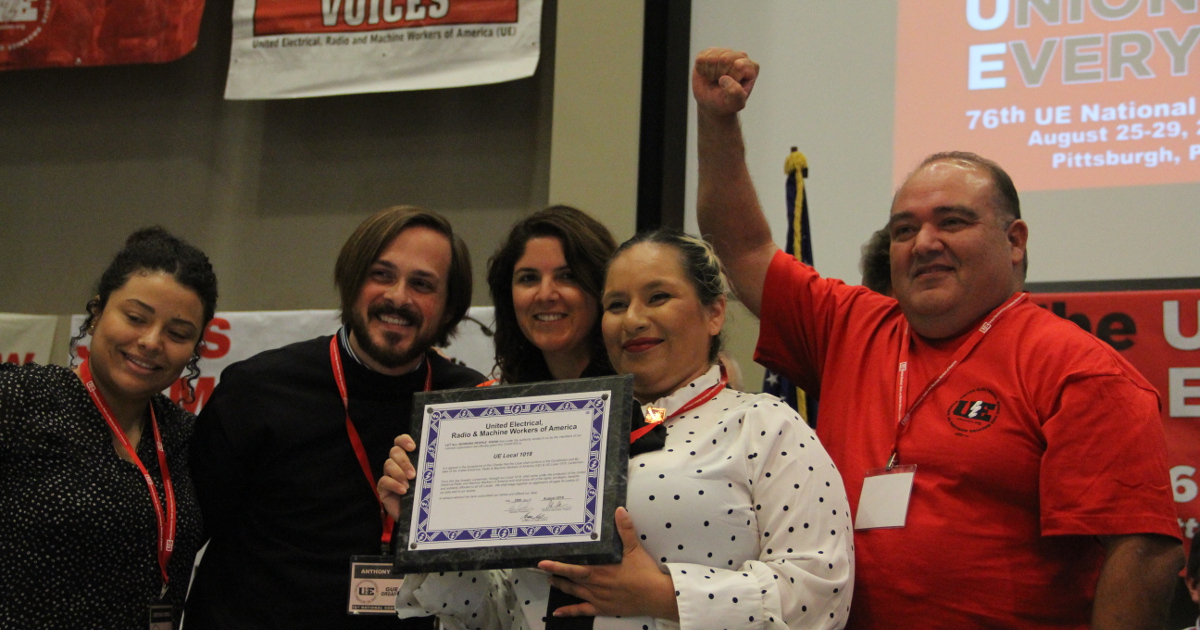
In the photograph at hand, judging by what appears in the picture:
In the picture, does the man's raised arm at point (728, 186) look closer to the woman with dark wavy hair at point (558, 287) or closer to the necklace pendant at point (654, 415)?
the woman with dark wavy hair at point (558, 287)

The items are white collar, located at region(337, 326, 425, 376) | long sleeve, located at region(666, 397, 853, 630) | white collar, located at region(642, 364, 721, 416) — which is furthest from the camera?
white collar, located at region(337, 326, 425, 376)

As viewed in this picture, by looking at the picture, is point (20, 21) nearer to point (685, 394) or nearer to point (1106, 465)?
point (685, 394)

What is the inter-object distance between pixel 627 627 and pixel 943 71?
9.67 feet

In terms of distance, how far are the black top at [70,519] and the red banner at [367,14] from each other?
104 inches

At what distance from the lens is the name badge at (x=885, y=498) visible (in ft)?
6.77

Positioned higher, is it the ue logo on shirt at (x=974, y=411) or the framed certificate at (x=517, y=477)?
the ue logo on shirt at (x=974, y=411)

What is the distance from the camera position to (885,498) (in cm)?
209

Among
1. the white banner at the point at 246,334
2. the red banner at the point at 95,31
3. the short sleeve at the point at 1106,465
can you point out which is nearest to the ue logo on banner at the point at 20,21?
the red banner at the point at 95,31

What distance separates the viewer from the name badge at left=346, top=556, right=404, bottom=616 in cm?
238

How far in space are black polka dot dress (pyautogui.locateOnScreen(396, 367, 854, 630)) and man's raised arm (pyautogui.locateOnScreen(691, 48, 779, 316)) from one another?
75cm

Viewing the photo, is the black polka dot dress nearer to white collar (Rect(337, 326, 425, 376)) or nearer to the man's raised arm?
the man's raised arm

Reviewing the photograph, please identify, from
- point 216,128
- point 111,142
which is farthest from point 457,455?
point 111,142
